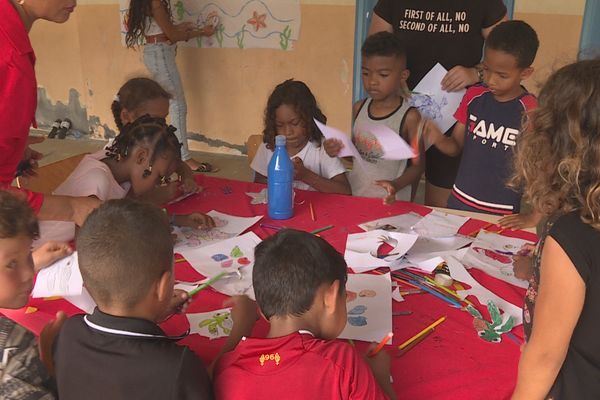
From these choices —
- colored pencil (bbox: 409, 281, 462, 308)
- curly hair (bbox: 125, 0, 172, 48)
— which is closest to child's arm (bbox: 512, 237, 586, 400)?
colored pencil (bbox: 409, 281, 462, 308)

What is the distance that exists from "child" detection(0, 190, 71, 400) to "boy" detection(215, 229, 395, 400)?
13.5 inches

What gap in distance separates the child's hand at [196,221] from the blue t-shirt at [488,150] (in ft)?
3.44

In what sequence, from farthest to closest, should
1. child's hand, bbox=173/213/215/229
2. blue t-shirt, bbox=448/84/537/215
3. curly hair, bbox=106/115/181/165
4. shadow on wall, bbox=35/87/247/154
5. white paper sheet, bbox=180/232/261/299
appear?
shadow on wall, bbox=35/87/247/154, blue t-shirt, bbox=448/84/537/215, curly hair, bbox=106/115/181/165, child's hand, bbox=173/213/215/229, white paper sheet, bbox=180/232/261/299

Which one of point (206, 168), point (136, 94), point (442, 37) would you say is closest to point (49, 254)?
point (136, 94)

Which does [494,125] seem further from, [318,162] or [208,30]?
[208,30]

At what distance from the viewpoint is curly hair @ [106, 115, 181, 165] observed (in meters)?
1.91

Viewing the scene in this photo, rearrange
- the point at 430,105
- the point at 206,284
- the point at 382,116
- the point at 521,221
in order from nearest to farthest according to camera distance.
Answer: the point at 206,284 < the point at 521,221 < the point at 382,116 < the point at 430,105

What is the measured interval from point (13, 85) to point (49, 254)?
18.7 inches

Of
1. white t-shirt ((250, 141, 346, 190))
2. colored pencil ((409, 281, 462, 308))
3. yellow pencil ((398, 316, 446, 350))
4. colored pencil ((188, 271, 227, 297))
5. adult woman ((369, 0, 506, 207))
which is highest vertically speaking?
adult woman ((369, 0, 506, 207))

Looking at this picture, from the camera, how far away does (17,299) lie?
3.63 ft

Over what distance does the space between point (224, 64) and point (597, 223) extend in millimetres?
3945

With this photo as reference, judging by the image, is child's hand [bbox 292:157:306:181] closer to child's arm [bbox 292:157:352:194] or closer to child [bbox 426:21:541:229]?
child's arm [bbox 292:157:352:194]

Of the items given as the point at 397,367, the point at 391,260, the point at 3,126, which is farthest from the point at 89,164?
the point at 397,367

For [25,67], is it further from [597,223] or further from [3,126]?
[597,223]
